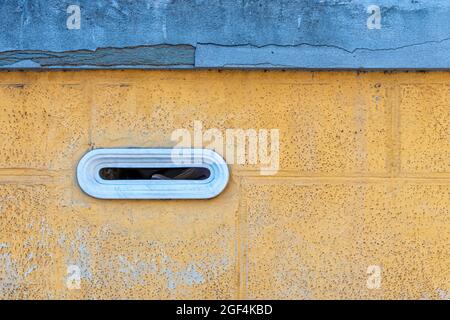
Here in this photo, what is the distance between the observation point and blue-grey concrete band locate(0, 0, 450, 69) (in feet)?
8.71

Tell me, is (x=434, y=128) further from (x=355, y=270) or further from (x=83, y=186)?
(x=83, y=186)

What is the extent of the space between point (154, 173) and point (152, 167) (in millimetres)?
118

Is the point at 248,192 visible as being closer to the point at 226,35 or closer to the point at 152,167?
the point at 152,167

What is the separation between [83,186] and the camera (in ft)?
9.07

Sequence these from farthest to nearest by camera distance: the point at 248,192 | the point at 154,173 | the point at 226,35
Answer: the point at 154,173
the point at 248,192
the point at 226,35

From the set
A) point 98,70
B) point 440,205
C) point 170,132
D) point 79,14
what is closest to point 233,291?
point 170,132

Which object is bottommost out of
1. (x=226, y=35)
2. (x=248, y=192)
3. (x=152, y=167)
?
(x=248, y=192)

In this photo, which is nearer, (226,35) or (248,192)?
(226,35)

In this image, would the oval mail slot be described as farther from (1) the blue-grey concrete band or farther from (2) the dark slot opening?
(1) the blue-grey concrete band

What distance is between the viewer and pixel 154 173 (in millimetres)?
2910

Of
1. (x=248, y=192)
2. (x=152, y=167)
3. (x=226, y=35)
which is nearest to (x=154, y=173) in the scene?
(x=152, y=167)

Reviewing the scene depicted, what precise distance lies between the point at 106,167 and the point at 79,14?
72 cm

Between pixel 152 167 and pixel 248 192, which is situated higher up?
pixel 152 167

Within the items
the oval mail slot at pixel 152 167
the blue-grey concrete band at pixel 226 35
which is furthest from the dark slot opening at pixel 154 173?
the blue-grey concrete band at pixel 226 35
